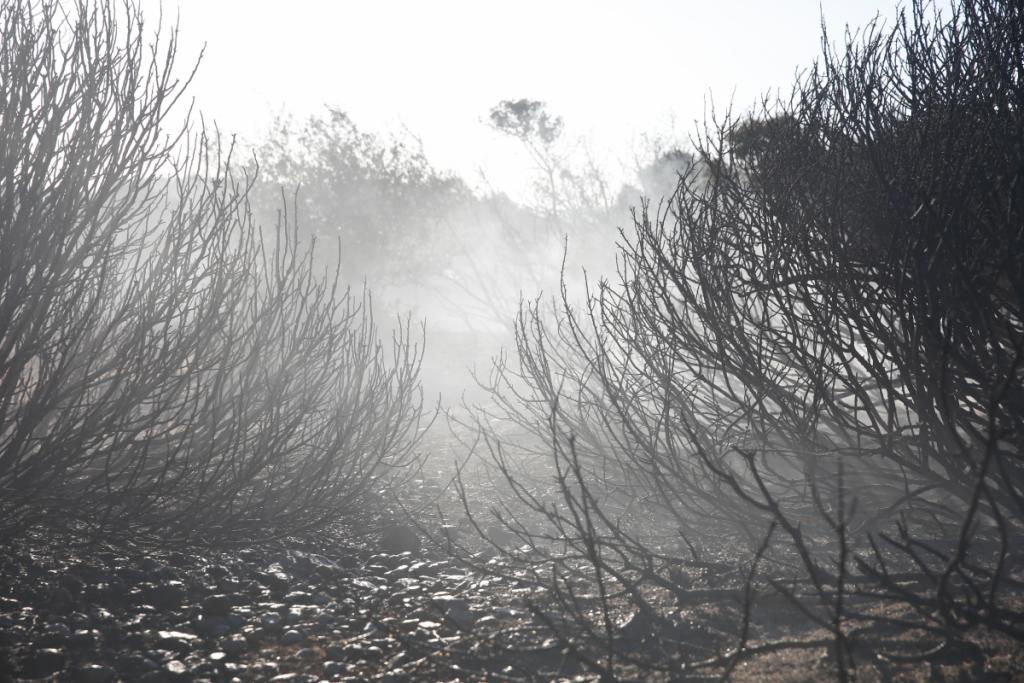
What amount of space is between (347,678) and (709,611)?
7.18 ft

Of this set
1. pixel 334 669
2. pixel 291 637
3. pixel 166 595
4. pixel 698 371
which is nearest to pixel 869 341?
pixel 698 371

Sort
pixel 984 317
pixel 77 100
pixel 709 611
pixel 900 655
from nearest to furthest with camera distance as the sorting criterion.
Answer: pixel 984 317, pixel 900 655, pixel 77 100, pixel 709 611

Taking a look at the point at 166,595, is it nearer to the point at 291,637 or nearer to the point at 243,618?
the point at 243,618

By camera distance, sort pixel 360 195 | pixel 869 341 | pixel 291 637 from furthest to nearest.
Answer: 1. pixel 360 195
2. pixel 291 637
3. pixel 869 341

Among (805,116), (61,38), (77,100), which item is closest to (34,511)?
(77,100)

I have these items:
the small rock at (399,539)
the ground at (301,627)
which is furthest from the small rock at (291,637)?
the small rock at (399,539)

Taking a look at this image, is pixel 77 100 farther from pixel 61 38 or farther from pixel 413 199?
pixel 413 199

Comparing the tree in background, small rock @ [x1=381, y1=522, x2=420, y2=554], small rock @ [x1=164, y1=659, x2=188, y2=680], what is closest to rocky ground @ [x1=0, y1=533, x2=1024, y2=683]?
small rock @ [x1=164, y1=659, x2=188, y2=680]

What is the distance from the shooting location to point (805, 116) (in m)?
5.71

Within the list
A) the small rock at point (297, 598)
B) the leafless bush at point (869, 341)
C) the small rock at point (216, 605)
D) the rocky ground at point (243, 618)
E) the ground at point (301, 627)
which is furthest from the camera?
the small rock at point (297, 598)

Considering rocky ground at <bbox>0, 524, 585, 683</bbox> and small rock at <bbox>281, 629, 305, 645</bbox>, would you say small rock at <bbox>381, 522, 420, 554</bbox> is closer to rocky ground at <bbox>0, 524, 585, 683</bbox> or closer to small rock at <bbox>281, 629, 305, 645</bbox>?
rocky ground at <bbox>0, 524, 585, 683</bbox>

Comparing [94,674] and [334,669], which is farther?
[334,669]

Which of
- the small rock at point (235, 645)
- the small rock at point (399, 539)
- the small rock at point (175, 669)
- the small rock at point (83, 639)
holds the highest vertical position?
the small rock at point (399, 539)

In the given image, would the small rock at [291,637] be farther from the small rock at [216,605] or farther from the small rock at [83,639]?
the small rock at [83,639]
